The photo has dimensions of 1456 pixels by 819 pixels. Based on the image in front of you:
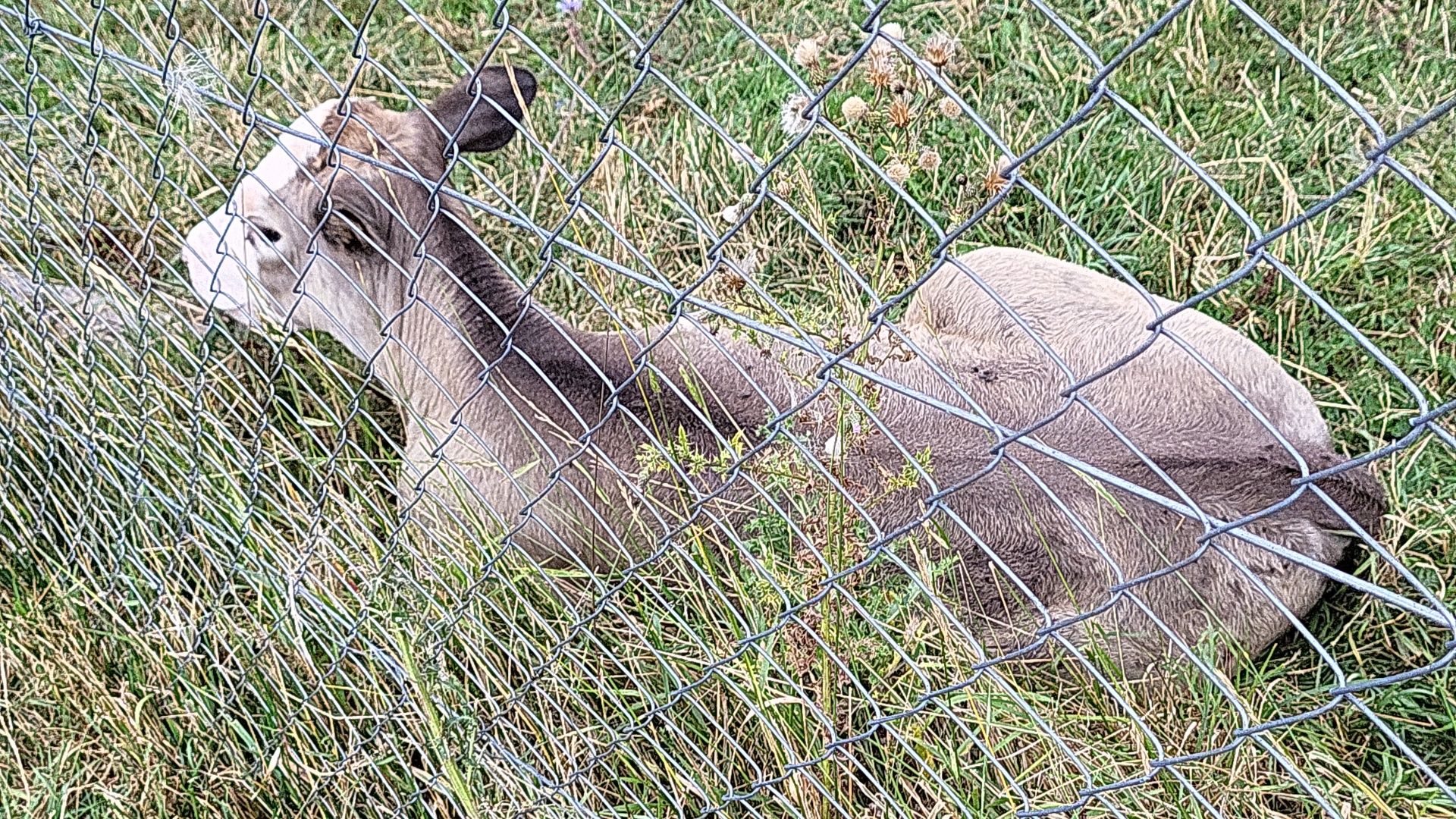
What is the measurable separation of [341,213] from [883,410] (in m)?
1.40

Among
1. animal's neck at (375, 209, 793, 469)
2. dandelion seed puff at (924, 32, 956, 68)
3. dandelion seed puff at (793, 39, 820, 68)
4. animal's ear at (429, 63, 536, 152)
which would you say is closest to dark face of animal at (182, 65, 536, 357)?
animal's ear at (429, 63, 536, 152)

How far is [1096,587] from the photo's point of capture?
9.78 feet

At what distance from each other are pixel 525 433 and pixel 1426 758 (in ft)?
7.13

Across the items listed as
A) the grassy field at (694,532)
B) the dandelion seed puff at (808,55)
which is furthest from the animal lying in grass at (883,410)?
the dandelion seed puff at (808,55)

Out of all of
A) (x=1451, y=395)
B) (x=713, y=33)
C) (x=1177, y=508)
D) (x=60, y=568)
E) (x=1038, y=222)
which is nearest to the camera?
(x=1177, y=508)

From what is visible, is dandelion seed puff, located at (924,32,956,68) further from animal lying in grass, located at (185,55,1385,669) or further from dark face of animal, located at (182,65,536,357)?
dark face of animal, located at (182,65,536,357)

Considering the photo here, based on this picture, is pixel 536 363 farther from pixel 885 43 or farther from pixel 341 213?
pixel 885 43

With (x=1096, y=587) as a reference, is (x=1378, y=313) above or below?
above

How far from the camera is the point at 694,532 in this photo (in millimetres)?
2252

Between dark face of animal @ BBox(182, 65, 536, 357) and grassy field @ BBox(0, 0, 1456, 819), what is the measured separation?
0.18m

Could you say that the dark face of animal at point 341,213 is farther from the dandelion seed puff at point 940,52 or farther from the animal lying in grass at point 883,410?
the dandelion seed puff at point 940,52

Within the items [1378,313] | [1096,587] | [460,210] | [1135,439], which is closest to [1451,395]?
[1378,313]

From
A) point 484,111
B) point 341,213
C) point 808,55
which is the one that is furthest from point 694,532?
point 484,111

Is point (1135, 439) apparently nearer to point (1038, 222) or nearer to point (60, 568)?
point (1038, 222)
